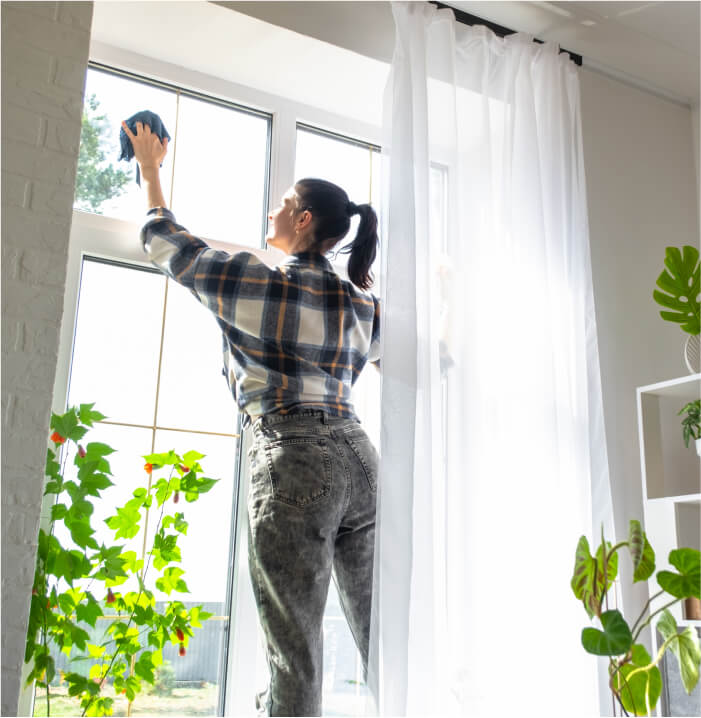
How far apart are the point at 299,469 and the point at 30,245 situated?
2.25 feet

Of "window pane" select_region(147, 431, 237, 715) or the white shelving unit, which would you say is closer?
"window pane" select_region(147, 431, 237, 715)

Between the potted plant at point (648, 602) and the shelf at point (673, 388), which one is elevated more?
the shelf at point (673, 388)

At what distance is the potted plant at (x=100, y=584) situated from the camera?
1.70 meters

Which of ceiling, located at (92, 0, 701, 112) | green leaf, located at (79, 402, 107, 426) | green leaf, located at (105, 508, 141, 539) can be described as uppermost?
ceiling, located at (92, 0, 701, 112)

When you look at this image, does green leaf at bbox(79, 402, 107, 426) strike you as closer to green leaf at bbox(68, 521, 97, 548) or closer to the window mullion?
green leaf at bbox(68, 521, 97, 548)

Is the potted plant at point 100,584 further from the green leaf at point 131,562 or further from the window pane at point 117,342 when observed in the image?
the window pane at point 117,342

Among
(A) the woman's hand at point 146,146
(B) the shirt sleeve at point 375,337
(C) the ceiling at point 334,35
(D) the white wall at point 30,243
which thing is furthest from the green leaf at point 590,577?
(C) the ceiling at point 334,35

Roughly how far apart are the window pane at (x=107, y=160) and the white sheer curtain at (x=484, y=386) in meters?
0.66

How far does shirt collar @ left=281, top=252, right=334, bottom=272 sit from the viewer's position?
6.61 ft

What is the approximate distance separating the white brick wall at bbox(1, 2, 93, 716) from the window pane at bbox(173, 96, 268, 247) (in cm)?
55

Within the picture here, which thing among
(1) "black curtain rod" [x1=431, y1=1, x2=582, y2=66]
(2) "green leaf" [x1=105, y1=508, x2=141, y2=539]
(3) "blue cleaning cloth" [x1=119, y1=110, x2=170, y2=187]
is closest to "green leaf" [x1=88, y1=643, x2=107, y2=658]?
(2) "green leaf" [x1=105, y1=508, x2=141, y2=539]

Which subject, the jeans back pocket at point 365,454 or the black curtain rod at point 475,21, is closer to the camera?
the jeans back pocket at point 365,454

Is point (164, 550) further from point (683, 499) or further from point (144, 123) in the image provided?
point (683, 499)

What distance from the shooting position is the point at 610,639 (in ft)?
5.95
